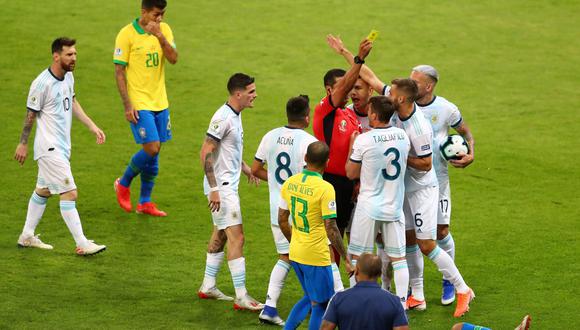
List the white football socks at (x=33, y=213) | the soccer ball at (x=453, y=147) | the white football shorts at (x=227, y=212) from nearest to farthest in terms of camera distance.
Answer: the white football shorts at (x=227, y=212), the soccer ball at (x=453, y=147), the white football socks at (x=33, y=213)

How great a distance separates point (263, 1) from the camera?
68.8 ft

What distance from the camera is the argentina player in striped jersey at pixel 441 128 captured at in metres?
10.2

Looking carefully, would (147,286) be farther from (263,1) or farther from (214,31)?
(263,1)

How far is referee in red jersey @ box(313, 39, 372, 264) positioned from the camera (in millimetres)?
9734

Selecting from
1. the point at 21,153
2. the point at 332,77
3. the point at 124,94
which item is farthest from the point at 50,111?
the point at 332,77

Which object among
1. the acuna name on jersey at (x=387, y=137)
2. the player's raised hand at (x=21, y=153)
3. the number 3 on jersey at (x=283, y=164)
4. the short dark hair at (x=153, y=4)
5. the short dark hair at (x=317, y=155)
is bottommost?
the player's raised hand at (x=21, y=153)

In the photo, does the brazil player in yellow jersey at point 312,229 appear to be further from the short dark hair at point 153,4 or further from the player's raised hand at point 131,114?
the short dark hair at point 153,4

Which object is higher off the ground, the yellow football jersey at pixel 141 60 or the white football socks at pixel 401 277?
the yellow football jersey at pixel 141 60

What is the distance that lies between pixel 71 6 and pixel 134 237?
9.26 metres

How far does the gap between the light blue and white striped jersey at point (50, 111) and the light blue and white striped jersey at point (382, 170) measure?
373 cm

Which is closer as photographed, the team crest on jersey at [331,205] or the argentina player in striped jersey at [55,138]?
the team crest on jersey at [331,205]

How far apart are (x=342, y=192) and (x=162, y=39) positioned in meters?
3.68

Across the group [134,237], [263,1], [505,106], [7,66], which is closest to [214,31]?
[263,1]

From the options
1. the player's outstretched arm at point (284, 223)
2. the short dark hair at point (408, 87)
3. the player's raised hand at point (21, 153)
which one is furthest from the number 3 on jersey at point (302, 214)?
the player's raised hand at point (21, 153)
